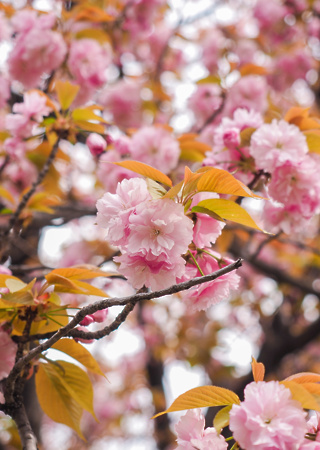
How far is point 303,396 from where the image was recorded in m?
0.82

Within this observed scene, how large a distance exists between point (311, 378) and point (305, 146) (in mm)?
734

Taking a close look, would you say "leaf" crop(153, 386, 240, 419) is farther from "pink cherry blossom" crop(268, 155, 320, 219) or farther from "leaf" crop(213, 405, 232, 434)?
"pink cherry blossom" crop(268, 155, 320, 219)

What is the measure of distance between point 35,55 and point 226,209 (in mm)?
1673

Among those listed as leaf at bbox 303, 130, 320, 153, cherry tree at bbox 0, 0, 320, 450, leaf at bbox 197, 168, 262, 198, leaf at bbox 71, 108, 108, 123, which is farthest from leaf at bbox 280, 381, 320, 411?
leaf at bbox 71, 108, 108, 123

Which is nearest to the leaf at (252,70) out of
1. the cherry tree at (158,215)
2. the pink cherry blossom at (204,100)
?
the cherry tree at (158,215)

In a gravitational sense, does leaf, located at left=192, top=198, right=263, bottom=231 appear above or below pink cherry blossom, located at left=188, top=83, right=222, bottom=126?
above

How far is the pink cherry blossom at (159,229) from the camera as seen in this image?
2.93 feet

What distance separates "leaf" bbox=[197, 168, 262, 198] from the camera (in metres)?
0.96

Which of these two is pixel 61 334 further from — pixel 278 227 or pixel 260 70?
pixel 260 70

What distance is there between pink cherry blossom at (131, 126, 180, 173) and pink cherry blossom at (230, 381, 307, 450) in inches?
48.7

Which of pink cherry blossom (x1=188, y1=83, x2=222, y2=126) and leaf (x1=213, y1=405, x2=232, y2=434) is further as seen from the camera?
pink cherry blossom (x1=188, y1=83, x2=222, y2=126)

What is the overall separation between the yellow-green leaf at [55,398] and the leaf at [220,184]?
639mm

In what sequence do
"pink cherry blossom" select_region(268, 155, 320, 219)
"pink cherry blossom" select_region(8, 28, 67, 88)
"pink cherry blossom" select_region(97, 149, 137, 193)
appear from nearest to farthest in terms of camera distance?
"pink cherry blossom" select_region(268, 155, 320, 219)
"pink cherry blossom" select_region(97, 149, 137, 193)
"pink cherry blossom" select_region(8, 28, 67, 88)

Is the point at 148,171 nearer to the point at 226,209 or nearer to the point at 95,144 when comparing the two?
the point at 226,209
